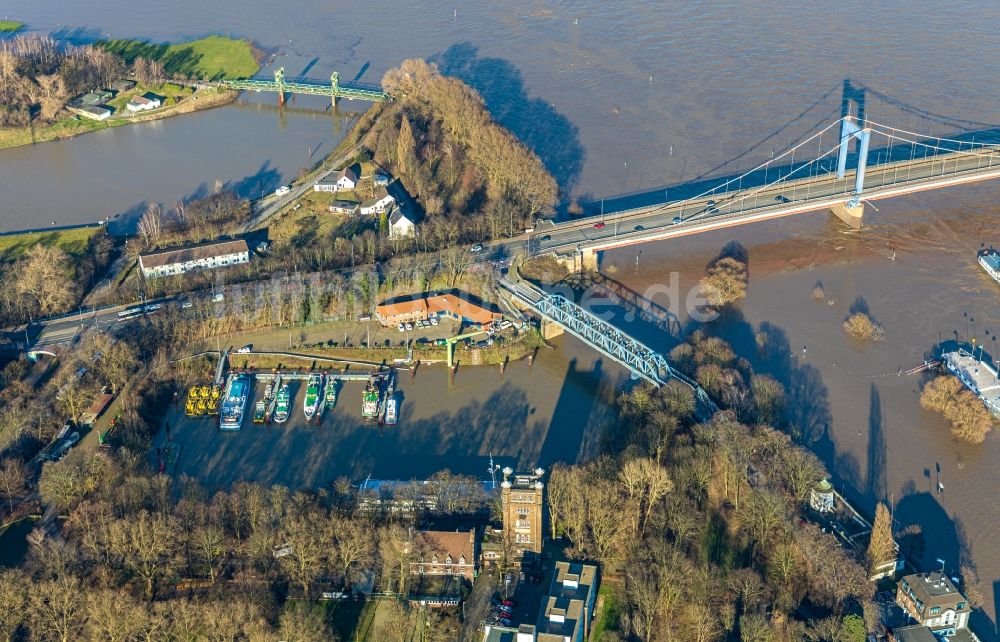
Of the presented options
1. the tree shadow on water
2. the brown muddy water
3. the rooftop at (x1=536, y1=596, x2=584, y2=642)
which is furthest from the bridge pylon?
the rooftop at (x1=536, y1=596, x2=584, y2=642)

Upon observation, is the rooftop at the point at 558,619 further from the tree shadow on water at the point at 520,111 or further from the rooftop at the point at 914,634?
the tree shadow on water at the point at 520,111

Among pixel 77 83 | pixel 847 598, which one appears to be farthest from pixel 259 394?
pixel 77 83

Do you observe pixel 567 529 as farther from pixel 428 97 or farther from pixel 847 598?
pixel 428 97

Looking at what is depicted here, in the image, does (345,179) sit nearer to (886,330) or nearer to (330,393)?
(330,393)

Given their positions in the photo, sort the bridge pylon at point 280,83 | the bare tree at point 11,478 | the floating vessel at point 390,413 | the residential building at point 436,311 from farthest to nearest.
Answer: the bridge pylon at point 280,83 < the residential building at point 436,311 < the floating vessel at point 390,413 < the bare tree at point 11,478

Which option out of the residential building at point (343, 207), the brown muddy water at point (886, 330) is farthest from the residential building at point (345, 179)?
the brown muddy water at point (886, 330)

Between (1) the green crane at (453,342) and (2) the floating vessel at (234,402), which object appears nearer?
(2) the floating vessel at (234,402)

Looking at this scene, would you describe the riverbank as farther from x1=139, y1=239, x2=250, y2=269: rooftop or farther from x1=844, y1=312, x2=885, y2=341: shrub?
x1=844, y1=312, x2=885, y2=341: shrub
